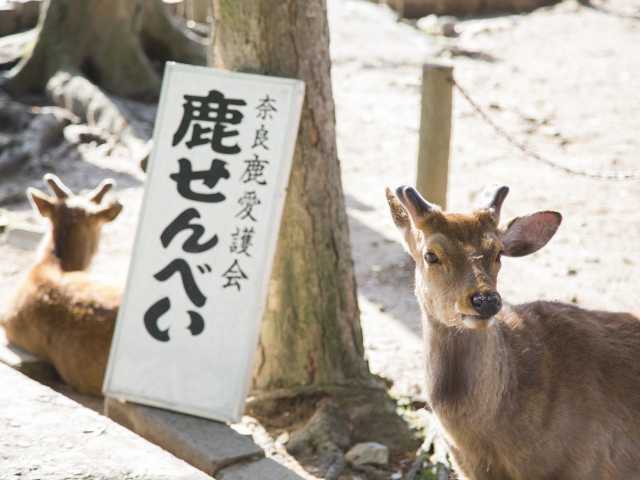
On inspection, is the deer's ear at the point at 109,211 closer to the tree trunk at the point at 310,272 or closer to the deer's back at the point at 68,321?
the deer's back at the point at 68,321

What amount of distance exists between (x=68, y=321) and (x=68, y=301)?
13cm

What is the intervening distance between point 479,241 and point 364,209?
5.05m

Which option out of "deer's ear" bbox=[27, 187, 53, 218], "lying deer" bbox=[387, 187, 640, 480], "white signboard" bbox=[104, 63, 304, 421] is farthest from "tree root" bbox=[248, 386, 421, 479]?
"deer's ear" bbox=[27, 187, 53, 218]

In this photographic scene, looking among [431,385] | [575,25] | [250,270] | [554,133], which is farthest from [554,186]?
[575,25]

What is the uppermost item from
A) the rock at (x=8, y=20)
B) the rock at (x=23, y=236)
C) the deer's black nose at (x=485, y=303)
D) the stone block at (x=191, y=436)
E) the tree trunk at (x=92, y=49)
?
the rock at (x=8, y=20)

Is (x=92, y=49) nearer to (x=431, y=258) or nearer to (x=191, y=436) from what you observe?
(x=191, y=436)

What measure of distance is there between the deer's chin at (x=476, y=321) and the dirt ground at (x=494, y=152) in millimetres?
2175

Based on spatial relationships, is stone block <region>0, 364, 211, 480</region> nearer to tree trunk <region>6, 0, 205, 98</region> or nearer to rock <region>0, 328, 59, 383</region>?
rock <region>0, 328, 59, 383</region>

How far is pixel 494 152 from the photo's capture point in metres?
10.3

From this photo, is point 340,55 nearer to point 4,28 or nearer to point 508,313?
point 4,28

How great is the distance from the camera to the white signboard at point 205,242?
5344 mm

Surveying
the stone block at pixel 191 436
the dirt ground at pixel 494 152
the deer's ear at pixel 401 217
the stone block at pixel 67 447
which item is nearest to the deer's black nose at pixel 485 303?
the deer's ear at pixel 401 217

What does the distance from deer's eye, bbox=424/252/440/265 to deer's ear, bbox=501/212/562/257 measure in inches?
13.5

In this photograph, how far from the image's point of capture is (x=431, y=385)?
4203 millimetres
